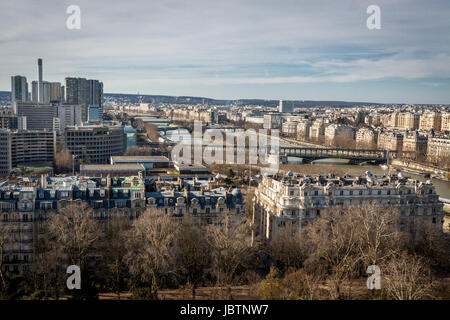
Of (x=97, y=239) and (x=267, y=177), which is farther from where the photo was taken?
(x=267, y=177)

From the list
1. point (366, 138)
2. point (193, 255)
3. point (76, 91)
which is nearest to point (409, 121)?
point (366, 138)

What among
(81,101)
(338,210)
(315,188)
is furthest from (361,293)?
(81,101)

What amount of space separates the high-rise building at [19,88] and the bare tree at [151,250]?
292 ft

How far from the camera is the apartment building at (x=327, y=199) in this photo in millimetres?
18844

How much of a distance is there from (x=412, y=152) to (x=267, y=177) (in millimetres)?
40518

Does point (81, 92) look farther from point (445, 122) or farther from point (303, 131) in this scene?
point (445, 122)

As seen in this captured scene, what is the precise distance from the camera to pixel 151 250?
14.7 m

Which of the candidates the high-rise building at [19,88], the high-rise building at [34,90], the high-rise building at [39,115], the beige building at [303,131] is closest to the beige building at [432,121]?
the beige building at [303,131]

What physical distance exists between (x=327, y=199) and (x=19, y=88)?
92.0 meters

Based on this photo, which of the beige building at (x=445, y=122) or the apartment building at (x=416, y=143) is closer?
the apartment building at (x=416, y=143)

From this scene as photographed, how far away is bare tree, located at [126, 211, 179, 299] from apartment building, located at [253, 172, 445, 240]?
Result: 214 inches

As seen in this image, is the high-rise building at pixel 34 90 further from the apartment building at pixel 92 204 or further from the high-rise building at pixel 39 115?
the apartment building at pixel 92 204

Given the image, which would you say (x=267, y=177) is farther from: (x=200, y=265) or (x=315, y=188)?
(x=200, y=265)
